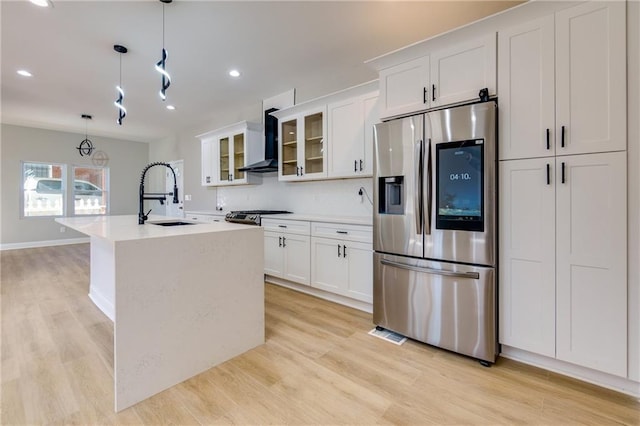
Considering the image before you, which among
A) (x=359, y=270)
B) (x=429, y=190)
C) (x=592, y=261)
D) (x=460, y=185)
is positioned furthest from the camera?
(x=359, y=270)

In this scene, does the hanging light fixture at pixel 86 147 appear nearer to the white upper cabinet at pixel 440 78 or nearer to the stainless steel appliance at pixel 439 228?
the white upper cabinet at pixel 440 78

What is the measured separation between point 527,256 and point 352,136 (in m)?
2.05

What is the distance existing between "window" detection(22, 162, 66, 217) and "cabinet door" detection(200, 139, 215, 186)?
13.9 ft

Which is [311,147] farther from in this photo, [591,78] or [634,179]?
[634,179]

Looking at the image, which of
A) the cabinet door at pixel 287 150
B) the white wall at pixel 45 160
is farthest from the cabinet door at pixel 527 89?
the white wall at pixel 45 160

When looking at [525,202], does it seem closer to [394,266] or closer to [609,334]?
[609,334]

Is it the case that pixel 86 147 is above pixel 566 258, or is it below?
above

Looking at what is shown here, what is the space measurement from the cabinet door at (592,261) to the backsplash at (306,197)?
1929 millimetres

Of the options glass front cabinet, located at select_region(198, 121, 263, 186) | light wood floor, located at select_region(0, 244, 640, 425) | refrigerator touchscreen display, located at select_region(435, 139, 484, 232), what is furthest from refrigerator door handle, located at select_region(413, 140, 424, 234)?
glass front cabinet, located at select_region(198, 121, 263, 186)

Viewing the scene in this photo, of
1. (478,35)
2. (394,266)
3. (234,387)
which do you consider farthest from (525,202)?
(234,387)

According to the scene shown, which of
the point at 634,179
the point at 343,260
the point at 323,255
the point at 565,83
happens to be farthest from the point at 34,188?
the point at 634,179

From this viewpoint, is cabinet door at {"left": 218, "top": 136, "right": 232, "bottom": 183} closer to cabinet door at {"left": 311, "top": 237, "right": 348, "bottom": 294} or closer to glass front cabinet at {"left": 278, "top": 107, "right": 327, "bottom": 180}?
glass front cabinet at {"left": 278, "top": 107, "right": 327, "bottom": 180}

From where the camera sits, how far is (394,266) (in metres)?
2.44

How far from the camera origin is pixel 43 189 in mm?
7000
